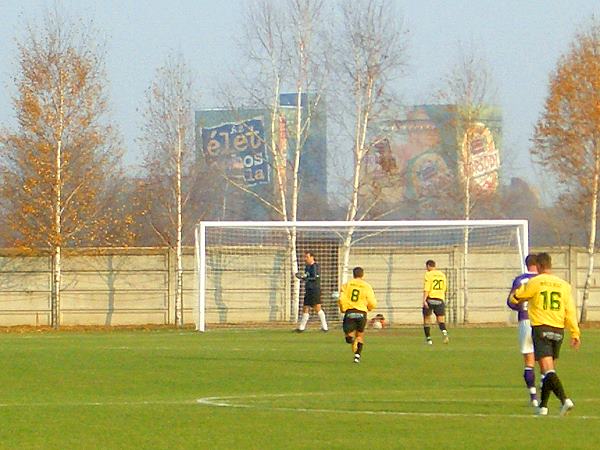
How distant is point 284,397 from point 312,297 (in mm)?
19056

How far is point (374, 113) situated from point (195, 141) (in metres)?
7.10

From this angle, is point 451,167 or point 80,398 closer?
point 80,398

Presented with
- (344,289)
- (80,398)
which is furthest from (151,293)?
(80,398)

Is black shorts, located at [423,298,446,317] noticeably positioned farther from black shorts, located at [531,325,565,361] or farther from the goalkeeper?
black shorts, located at [531,325,565,361]

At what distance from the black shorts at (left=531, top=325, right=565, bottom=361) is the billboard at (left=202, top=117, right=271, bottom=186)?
3967 cm

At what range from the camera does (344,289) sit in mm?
24828

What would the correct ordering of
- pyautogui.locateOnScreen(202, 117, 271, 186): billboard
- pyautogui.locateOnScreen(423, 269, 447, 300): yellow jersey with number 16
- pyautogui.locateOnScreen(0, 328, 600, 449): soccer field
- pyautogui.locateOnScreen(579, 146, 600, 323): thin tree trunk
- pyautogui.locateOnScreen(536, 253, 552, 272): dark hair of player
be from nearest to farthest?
pyautogui.locateOnScreen(0, 328, 600, 449): soccer field
pyautogui.locateOnScreen(536, 253, 552, 272): dark hair of player
pyautogui.locateOnScreen(423, 269, 447, 300): yellow jersey with number 16
pyautogui.locateOnScreen(579, 146, 600, 323): thin tree trunk
pyautogui.locateOnScreen(202, 117, 271, 186): billboard

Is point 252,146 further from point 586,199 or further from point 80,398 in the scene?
point 80,398

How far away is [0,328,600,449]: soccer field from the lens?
1245cm

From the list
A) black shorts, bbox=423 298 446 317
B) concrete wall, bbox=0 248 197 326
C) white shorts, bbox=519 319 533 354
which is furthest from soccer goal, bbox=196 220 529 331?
white shorts, bbox=519 319 533 354

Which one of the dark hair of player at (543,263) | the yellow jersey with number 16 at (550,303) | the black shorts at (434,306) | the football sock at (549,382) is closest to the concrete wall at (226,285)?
the black shorts at (434,306)

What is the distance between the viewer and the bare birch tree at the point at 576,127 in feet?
147

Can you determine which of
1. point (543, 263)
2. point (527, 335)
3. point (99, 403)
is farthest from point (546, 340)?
point (99, 403)

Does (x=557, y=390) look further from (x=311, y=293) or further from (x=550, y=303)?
(x=311, y=293)
